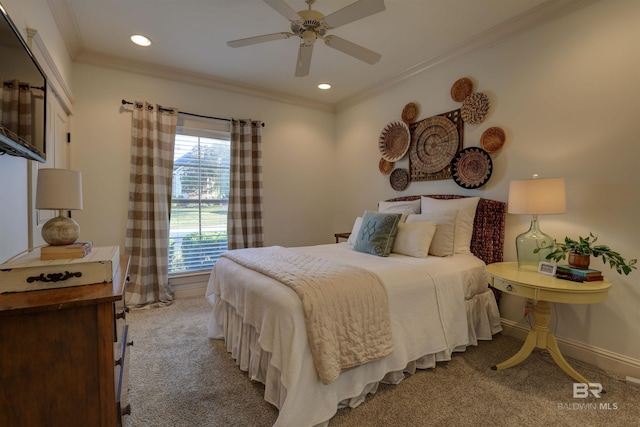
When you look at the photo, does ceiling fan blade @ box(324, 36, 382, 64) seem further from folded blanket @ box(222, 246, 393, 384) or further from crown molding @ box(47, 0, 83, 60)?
crown molding @ box(47, 0, 83, 60)

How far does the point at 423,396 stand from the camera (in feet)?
5.91

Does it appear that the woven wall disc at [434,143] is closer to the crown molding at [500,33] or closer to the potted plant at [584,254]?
the crown molding at [500,33]

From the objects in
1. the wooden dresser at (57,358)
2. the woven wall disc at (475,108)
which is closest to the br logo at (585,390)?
the woven wall disc at (475,108)

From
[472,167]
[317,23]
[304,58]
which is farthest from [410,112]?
[317,23]

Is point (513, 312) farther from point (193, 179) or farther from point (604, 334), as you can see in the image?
point (193, 179)

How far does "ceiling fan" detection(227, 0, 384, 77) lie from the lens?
184 cm

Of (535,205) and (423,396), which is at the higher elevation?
(535,205)

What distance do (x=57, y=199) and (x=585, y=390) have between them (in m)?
3.17

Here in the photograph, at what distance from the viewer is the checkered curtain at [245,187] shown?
3875 millimetres

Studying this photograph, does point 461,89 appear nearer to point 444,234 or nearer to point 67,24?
point 444,234

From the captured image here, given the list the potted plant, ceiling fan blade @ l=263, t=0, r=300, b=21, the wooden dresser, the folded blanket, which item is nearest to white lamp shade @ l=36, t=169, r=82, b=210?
the wooden dresser

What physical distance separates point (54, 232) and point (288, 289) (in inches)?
46.2

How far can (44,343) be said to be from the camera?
3.28ft

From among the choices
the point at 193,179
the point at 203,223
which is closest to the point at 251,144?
the point at 193,179
